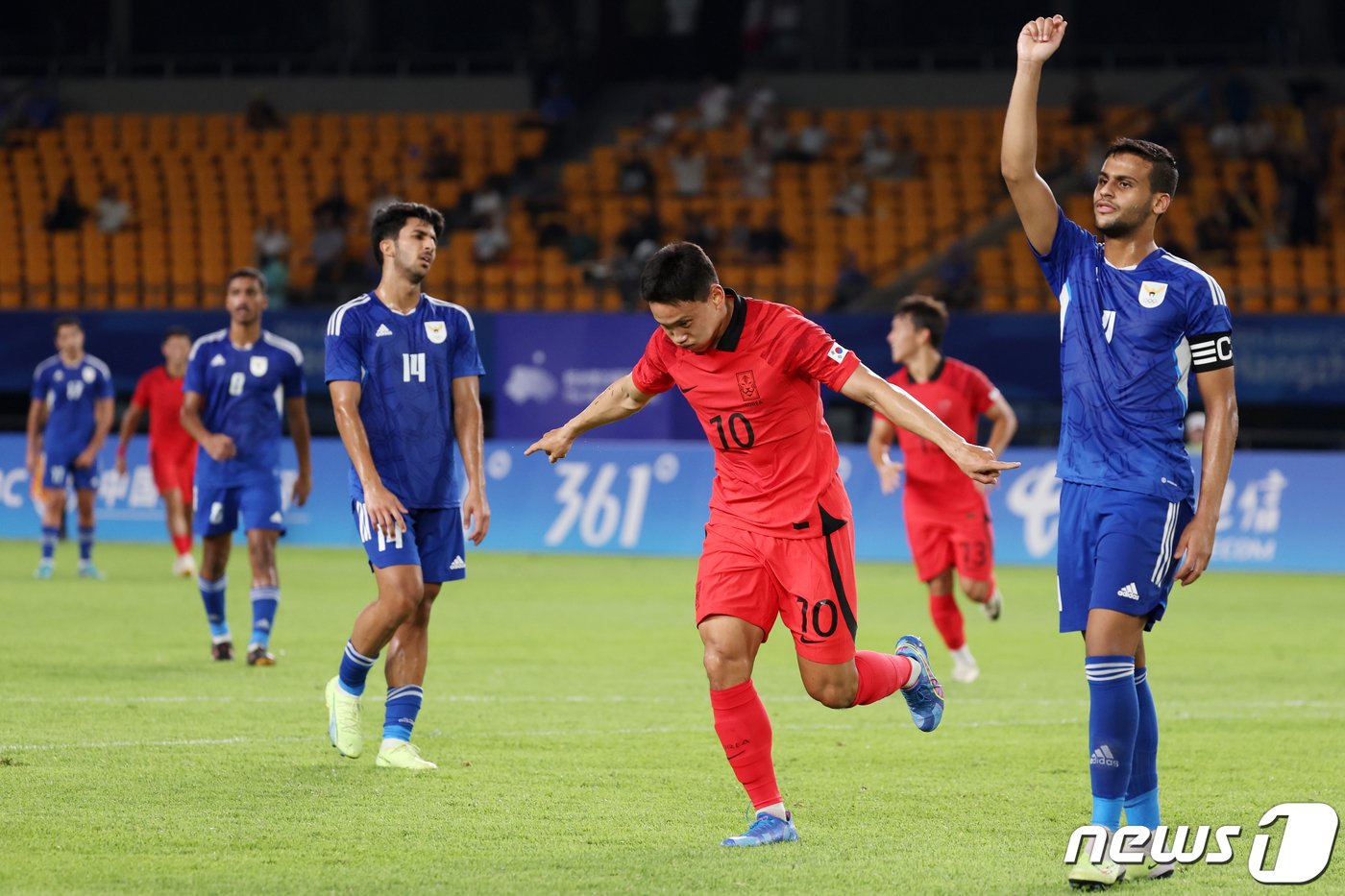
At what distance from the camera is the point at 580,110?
104 feet

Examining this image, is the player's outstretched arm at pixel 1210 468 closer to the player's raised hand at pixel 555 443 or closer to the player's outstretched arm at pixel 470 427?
the player's raised hand at pixel 555 443

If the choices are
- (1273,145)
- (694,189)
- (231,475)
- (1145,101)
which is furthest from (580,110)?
(231,475)

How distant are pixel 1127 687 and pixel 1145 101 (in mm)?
24900

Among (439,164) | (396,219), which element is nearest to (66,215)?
(439,164)

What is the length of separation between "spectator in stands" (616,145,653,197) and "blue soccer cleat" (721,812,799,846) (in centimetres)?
2175

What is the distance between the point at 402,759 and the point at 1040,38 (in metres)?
4.12

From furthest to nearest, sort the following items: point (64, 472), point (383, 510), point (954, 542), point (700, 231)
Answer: point (700, 231) < point (64, 472) < point (954, 542) < point (383, 510)

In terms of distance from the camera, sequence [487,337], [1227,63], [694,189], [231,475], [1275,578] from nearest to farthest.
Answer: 1. [231,475]
2. [1275,578]
3. [487,337]
4. [694,189]
5. [1227,63]

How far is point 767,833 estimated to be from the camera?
655cm

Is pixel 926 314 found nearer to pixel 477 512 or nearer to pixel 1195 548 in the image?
pixel 477 512

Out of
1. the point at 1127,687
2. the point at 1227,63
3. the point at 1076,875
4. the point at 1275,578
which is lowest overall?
the point at 1275,578

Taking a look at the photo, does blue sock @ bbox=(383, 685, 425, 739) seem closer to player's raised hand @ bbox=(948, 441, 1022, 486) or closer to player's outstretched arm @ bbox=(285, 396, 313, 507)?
player's outstretched arm @ bbox=(285, 396, 313, 507)

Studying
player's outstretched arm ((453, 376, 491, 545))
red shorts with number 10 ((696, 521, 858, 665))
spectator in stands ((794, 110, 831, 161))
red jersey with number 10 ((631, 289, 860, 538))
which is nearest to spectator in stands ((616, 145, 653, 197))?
spectator in stands ((794, 110, 831, 161))

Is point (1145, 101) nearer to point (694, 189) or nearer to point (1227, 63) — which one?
point (1227, 63)
